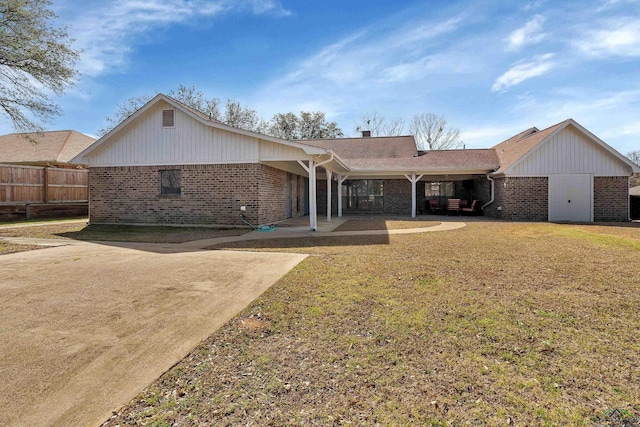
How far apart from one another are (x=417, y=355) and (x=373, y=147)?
2032 cm

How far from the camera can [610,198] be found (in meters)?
15.6

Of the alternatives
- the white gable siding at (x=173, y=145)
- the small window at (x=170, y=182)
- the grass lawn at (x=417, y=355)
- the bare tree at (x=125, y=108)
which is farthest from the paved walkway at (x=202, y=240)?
the bare tree at (x=125, y=108)

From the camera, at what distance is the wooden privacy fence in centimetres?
1507

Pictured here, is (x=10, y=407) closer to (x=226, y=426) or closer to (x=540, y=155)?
(x=226, y=426)

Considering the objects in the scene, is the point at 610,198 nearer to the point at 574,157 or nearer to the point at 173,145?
the point at 574,157

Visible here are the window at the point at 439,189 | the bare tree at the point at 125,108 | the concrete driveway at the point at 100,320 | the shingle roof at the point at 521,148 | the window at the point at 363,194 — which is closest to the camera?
the concrete driveway at the point at 100,320

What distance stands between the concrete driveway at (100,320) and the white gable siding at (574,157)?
46.2ft

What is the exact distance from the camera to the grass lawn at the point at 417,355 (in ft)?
7.24

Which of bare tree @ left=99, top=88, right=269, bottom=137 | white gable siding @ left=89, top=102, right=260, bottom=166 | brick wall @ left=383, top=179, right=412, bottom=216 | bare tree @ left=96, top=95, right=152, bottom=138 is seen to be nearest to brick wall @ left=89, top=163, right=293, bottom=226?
white gable siding @ left=89, top=102, right=260, bottom=166

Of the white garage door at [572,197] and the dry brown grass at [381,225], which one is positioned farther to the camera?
the white garage door at [572,197]

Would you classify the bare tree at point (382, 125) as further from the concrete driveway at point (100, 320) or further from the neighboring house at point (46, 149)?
the concrete driveway at point (100, 320)

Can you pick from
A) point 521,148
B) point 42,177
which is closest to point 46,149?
point 42,177

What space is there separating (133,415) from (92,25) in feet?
42.0

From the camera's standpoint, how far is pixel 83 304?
165 inches
